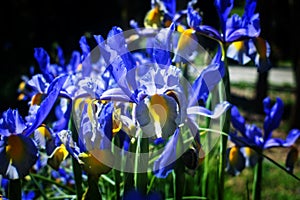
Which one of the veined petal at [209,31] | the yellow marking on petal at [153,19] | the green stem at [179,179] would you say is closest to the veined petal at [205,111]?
the green stem at [179,179]

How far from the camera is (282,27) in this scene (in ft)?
33.6

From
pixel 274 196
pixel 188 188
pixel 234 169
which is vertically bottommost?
pixel 274 196

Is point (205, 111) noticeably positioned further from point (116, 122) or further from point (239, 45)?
point (239, 45)

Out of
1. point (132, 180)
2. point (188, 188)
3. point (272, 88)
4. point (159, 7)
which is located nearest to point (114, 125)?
point (132, 180)

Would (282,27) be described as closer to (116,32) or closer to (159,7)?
(159,7)

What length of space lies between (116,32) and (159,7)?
0.71 meters

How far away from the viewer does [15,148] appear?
3.12 ft

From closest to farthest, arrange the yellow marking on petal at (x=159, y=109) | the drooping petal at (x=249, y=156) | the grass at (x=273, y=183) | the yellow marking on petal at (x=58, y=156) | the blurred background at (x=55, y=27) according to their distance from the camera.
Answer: the yellow marking on petal at (x=159, y=109)
the yellow marking on petal at (x=58, y=156)
the drooping petal at (x=249, y=156)
the grass at (x=273, y=183)
the blurred background at (x=55, y=27)

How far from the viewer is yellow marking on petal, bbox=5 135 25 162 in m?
0.95

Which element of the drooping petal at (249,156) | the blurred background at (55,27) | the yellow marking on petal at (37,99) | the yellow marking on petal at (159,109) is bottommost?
the drooping petal at (249,156)

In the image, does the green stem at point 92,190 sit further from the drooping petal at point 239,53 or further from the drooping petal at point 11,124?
the drooping petal at point 239,53

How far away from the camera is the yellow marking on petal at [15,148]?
37.2 inches

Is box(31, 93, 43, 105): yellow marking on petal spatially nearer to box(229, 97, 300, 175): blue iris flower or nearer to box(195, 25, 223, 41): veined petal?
box(195, 25, 223, 41): veined petal

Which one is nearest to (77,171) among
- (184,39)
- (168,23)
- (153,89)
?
(153,89)
